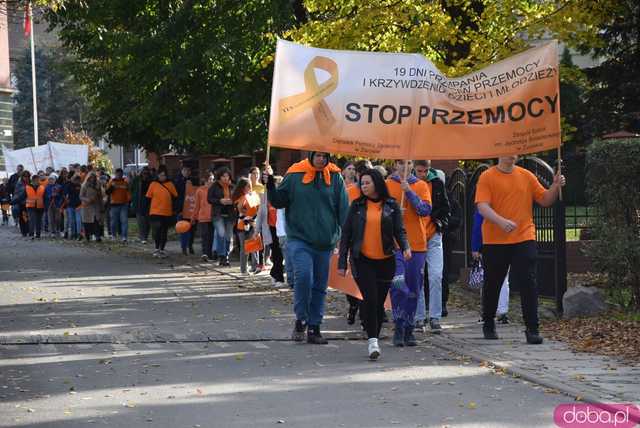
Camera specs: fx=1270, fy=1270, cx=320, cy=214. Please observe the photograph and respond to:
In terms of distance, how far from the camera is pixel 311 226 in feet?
39.0

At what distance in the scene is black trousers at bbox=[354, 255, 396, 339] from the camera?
436 inches

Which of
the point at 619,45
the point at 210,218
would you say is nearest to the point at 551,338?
the point at 210,218

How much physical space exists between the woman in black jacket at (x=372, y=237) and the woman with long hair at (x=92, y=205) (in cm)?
2046

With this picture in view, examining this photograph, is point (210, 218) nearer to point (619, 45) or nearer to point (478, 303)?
point (478, 303)

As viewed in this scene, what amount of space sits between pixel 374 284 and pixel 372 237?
1.36 feet

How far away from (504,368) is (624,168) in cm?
410

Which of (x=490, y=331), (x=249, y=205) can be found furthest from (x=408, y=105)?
(x=249, y=205)

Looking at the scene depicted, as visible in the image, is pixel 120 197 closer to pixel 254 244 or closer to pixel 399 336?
pixel 254 244

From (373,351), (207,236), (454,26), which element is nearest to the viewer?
(373,351)

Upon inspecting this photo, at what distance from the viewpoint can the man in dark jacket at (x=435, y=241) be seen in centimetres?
1284

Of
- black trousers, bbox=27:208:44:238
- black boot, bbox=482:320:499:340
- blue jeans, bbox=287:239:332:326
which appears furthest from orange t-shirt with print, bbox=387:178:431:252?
black trousers, bbox=27:208:44:238

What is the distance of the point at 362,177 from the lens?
36.6 feet

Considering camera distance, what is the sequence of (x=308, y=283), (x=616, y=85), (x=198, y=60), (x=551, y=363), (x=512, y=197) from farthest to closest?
(x=616, y=85) < (x=198, y=60) < (x=308, y=283) < (x=512, y=197) < (x=551, y=363)

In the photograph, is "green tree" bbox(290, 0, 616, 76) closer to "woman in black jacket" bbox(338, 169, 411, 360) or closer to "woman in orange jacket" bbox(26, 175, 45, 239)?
"woman in black jacket" bbox(338, 169, 411, 360)
